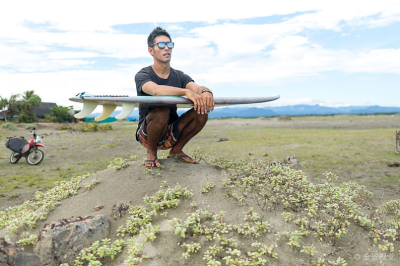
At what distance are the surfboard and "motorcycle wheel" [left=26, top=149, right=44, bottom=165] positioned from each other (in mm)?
7426

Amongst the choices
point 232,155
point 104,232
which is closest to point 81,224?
point 104,232

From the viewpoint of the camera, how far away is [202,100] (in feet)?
14.7

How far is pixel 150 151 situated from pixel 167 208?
1331 millimetres

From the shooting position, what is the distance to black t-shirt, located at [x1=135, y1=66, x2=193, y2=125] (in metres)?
4.93

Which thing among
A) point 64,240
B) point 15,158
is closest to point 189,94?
point 64,240

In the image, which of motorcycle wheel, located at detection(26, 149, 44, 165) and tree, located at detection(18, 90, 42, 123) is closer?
motorcycle wheel, located at detection(26, 149, 44, 165)

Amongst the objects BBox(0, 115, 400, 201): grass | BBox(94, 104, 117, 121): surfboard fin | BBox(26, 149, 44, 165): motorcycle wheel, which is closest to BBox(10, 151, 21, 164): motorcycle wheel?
BBox(0, 115, 400, 201): grass

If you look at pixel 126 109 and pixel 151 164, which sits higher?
pixel 126 109

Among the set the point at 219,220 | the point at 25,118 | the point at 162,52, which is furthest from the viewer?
the point at 25,118

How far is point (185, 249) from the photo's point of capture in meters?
3.46

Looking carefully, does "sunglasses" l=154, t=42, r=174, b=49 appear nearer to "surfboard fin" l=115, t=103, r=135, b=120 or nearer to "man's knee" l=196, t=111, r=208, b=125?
"surfboard fin" l=115, t=103, r=135, b=120

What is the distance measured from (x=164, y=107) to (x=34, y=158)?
8.73m

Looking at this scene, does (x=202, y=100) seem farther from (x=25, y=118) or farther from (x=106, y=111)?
(x=25, y=118)

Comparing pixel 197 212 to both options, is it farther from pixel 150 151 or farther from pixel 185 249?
pixel 150 151
